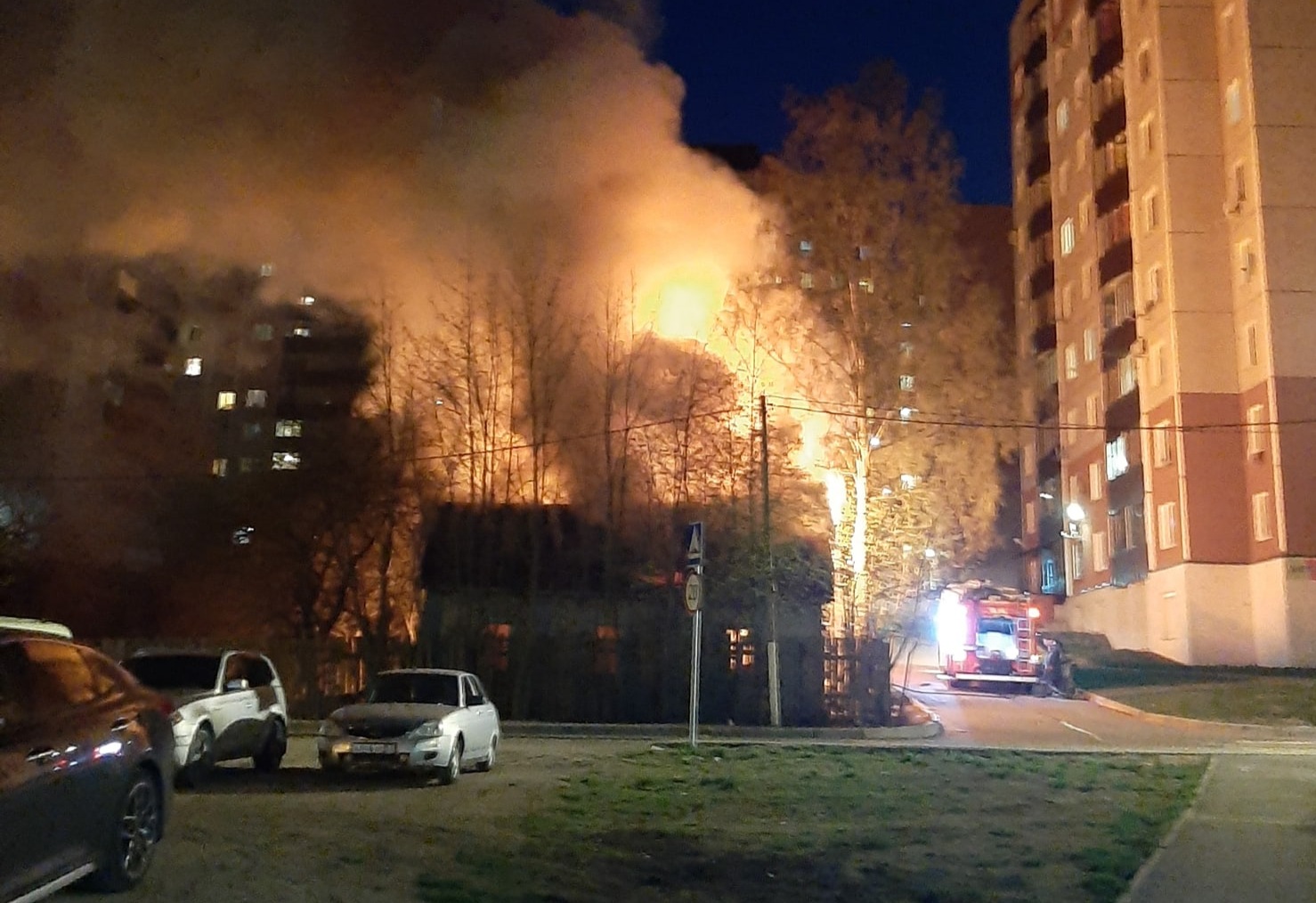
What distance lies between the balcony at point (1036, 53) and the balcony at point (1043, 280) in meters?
8.61

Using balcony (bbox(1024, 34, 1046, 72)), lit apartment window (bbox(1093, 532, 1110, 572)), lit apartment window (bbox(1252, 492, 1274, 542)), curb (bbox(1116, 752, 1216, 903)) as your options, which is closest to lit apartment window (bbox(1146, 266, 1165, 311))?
lit apartment window (bbox(1252, 492, 1274, 542))

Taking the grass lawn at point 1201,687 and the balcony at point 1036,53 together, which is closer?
the grass lawn at point 1201,687

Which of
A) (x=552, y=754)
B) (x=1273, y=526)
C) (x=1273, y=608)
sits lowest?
(x=552, y=754)

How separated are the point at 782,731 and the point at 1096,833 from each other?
10724mm

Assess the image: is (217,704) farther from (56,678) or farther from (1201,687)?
(1201,687)

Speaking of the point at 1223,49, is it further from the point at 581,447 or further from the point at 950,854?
the point at 950,854

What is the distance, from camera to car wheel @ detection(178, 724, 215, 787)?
1073 cm

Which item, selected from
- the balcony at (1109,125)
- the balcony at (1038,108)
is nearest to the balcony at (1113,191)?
the balcony at (1109,125)

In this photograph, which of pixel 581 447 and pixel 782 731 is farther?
pixel 581 447

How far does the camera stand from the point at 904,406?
24531mm

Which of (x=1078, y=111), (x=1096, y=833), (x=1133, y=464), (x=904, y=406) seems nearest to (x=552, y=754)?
(x=1096, y=833)

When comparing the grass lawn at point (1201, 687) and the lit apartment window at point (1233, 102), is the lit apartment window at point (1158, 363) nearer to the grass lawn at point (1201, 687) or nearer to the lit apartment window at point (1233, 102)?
the lit apartment window at point (1233, 102)

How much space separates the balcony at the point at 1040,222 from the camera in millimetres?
49562

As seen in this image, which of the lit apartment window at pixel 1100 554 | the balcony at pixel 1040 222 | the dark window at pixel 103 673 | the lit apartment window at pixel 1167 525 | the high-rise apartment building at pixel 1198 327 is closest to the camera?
the dark window at pixel 103 673
